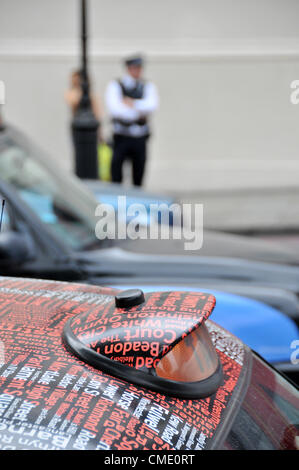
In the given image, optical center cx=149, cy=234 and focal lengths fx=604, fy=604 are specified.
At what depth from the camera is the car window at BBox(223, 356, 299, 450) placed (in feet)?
5.02

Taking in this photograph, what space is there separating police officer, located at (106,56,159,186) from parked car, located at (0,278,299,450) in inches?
278

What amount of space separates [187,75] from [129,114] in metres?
3.43

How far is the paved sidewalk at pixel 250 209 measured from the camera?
8.78 m

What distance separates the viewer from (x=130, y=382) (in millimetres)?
1469

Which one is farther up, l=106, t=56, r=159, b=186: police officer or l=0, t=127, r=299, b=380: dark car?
l=106, t=56, r=159, b=186: police officer

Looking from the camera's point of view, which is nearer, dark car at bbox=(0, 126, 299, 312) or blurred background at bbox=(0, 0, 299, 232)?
dark car at bbox=(0, 126, 299, 312)

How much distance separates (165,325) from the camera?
5.14 ft

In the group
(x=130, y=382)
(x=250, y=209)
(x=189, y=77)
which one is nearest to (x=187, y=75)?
(x=189, y=77)

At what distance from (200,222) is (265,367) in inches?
268

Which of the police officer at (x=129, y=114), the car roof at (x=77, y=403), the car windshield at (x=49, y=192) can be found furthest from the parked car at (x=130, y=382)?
the police officer at (x=129, y=114)

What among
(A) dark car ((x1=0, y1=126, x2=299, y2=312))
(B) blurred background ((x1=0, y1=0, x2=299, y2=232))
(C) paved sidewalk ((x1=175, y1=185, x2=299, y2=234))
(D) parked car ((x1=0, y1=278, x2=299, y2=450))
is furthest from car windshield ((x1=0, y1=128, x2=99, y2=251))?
(B) blurred background ((x1=0, y1=0, x2=299, y2=232))

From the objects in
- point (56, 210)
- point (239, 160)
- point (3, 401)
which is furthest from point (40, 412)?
point (239, 160)

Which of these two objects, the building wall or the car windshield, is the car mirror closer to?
the car windshield

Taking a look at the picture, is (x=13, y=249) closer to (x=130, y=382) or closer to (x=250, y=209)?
(x=130, y=382)
